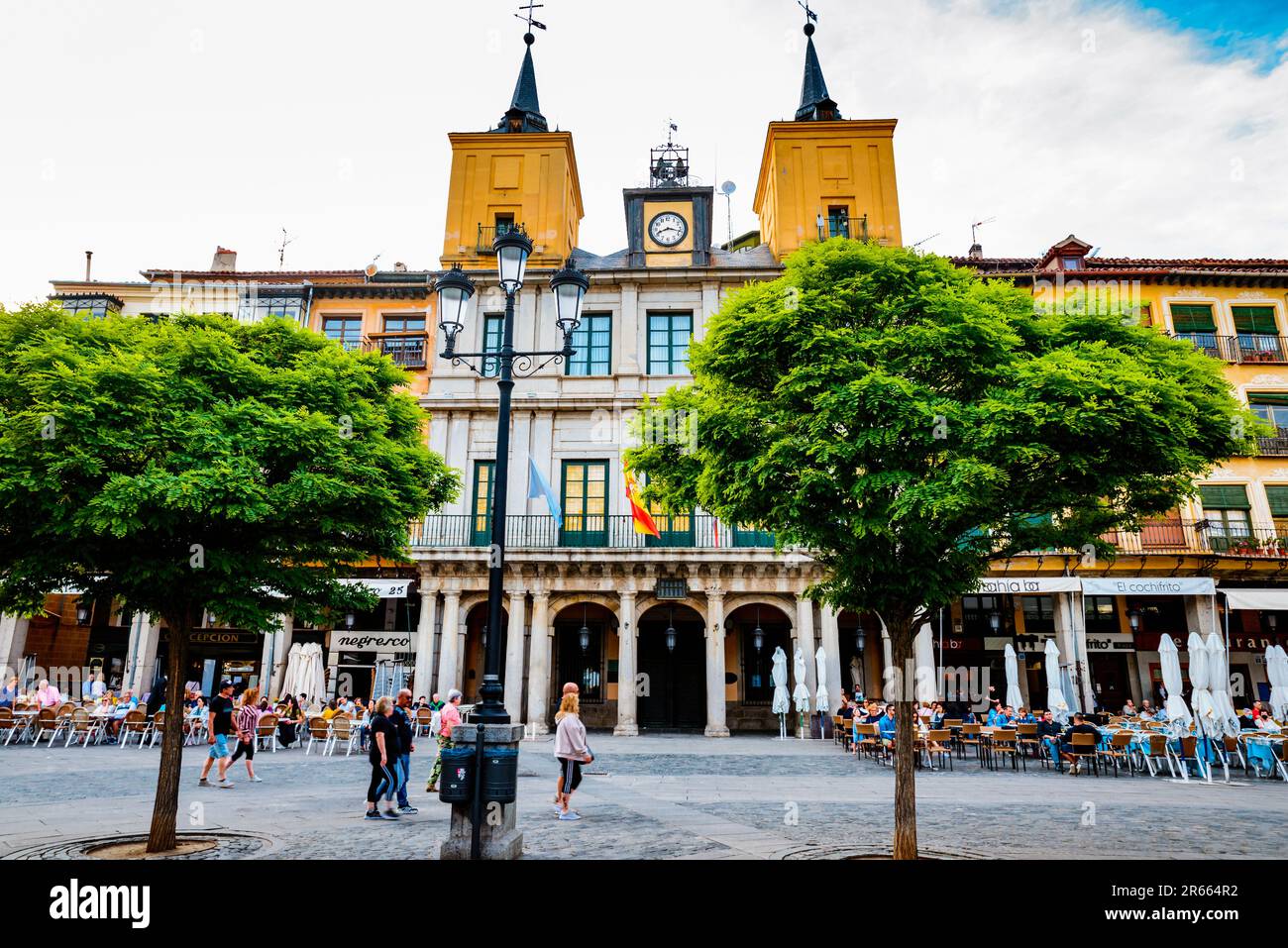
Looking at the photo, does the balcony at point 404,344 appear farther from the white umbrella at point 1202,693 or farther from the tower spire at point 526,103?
the white umbrella at point 1202,693

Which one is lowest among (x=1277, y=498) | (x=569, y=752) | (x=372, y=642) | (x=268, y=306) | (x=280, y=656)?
(x=569, y=752)

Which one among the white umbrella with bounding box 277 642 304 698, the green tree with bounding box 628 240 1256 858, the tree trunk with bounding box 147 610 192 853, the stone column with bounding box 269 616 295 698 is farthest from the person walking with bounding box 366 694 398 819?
the stone column with bounding box 269 616 295 698

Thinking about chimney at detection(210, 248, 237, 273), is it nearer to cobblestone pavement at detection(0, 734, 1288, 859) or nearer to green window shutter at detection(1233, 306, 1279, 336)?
cobblestone pavement at detection(0, 734, 1288, 859)

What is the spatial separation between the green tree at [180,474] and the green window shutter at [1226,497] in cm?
2599

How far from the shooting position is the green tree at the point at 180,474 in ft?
→ 23.1

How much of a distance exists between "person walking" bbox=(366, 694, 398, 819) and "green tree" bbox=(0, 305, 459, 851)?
186cm

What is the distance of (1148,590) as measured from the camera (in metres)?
23.5

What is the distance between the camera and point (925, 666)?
22.8m

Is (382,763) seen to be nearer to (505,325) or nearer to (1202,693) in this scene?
(505,325)

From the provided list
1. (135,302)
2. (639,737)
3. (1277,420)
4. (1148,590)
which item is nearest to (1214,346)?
(1277,420)

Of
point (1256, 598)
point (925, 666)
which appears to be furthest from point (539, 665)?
point (1256, 598)

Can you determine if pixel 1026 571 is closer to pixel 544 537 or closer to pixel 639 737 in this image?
pixel 639 737

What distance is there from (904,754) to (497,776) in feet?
12.7

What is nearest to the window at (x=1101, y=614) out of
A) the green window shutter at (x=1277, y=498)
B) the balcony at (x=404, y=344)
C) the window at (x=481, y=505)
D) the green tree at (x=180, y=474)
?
the green window shutter at (x=1277, y=498)
